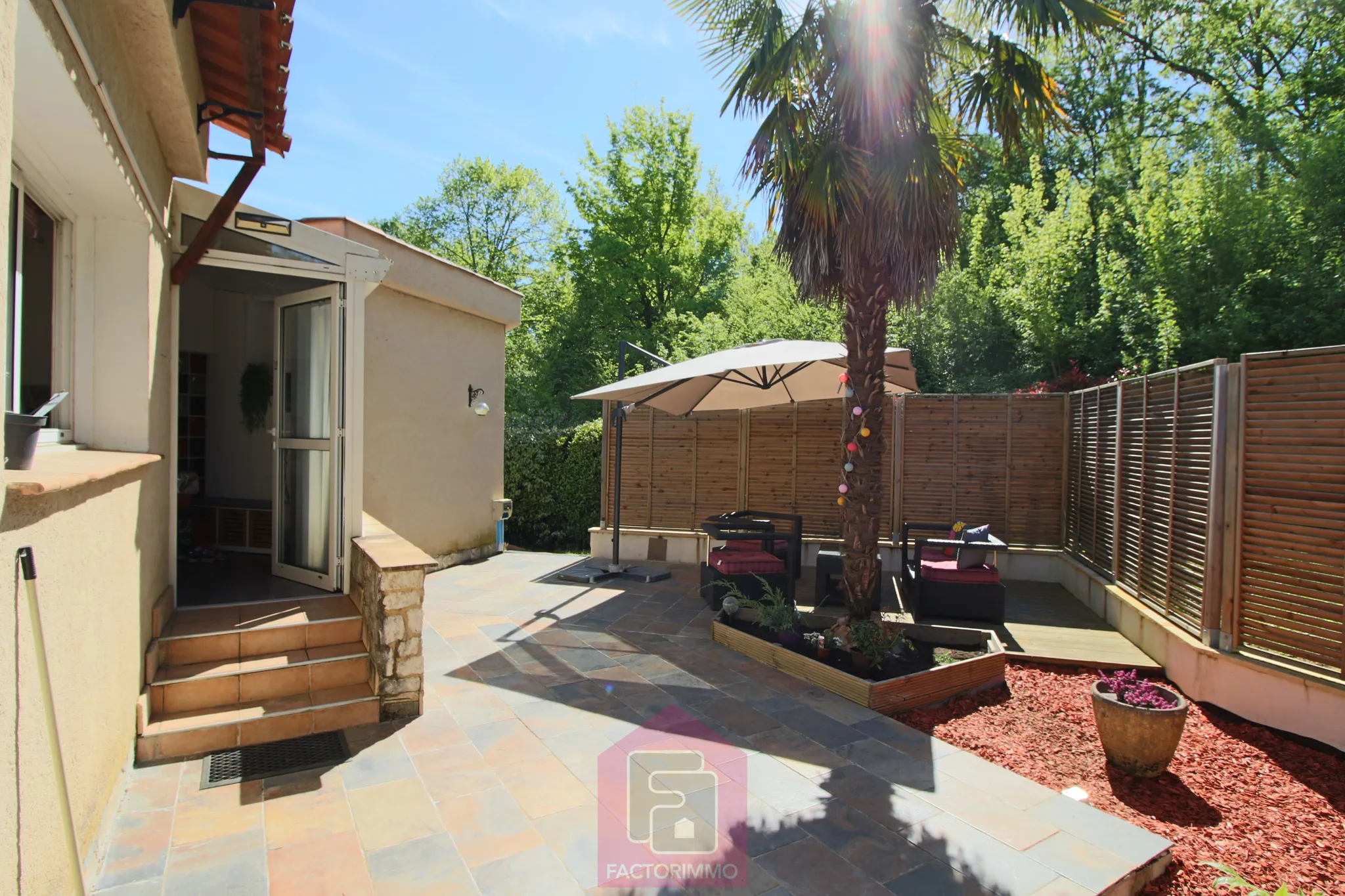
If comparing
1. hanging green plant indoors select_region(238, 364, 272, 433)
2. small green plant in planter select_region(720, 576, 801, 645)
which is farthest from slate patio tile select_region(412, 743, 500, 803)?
hanging green plant indoors select_region(238, 364, 272, 433)

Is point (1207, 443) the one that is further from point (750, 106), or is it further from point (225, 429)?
point (225, 429)

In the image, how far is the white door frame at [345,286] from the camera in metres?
5.16

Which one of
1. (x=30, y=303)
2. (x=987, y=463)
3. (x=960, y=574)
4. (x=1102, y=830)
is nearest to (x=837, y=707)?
(x=1102, y=830)

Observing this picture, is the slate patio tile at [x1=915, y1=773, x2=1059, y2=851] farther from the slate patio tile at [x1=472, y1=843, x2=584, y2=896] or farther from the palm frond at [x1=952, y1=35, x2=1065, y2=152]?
the palm frond at [x1=952, y1=35, x2=1065, y2=152]

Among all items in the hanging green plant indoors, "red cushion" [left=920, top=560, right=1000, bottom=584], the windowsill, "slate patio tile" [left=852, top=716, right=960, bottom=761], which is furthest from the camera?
the hanging green plant indoors

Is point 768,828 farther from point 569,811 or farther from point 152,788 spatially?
point 152,788

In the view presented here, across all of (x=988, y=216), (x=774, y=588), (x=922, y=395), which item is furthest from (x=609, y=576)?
(x=988, y=216)

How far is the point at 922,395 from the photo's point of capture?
960 centimetres

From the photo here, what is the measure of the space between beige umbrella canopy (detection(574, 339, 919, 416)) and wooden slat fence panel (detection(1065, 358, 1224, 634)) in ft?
6.70

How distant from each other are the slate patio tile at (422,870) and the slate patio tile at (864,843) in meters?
1.57

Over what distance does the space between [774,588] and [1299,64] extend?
17.2m

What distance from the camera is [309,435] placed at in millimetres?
5914

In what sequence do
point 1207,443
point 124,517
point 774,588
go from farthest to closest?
point 774,588
point 1207,443
point 124,517

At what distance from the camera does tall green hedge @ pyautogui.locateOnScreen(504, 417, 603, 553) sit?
13.6 meters
